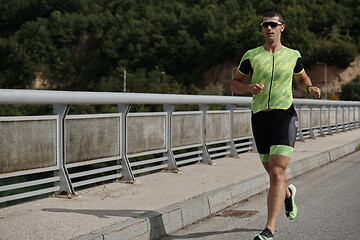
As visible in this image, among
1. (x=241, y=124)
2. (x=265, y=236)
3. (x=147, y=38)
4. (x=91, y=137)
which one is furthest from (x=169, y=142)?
(x=147, y=38)

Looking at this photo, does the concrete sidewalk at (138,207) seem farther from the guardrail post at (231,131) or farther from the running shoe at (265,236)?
→ the guardrail post at (231,131)

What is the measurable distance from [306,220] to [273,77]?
2046 millimetres

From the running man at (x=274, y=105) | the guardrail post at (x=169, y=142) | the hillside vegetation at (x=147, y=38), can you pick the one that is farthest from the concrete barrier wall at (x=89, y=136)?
the hillside vegetation at (x=147, y=38)

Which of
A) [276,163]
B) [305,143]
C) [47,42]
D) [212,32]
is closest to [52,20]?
[47,42]

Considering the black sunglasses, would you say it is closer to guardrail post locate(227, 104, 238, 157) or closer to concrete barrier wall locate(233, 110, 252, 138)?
guardrail post locate(227, 104, 238, 157)

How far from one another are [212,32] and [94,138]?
384 ft

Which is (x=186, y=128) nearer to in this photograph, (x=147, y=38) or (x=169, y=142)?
(x=169, y=142)

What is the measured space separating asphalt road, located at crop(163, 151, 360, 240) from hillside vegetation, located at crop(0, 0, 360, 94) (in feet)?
301

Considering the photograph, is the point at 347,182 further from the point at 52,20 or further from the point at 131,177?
the point at 52,20

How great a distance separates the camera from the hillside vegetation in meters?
112

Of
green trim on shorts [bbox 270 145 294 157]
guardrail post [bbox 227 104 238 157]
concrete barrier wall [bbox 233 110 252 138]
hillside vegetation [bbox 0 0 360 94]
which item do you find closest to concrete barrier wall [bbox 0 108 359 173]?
guardrail post [bbox 227 104 238 157]

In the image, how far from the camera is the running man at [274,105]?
5.63 meters

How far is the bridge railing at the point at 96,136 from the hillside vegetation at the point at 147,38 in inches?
3537

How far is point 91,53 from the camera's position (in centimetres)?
14938
